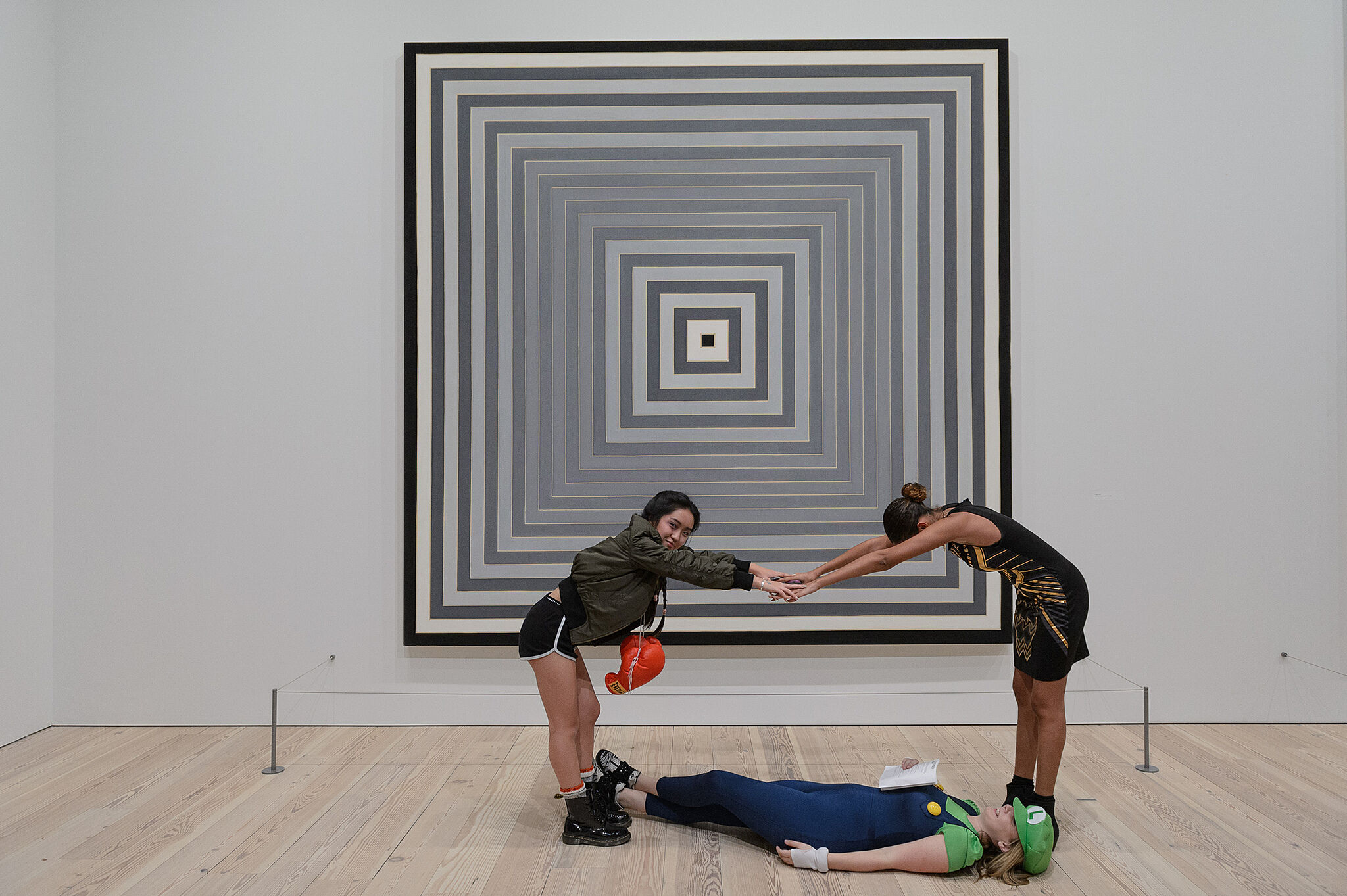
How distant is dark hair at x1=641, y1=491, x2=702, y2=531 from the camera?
8.76ft

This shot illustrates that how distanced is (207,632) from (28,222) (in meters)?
2.00

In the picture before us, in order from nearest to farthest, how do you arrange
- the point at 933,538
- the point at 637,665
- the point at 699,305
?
the point at 933,538, the point at 637,665, the point at 699,305

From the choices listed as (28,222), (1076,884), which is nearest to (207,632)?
(28,222)

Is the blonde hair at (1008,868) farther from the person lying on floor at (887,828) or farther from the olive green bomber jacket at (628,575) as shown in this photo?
the olive green bomber jacket at (628,575)

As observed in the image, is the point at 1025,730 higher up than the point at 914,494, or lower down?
lower down

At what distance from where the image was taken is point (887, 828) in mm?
2445

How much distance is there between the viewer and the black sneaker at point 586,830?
2.60m

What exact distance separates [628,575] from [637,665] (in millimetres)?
307

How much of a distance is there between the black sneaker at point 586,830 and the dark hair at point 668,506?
0.91 meters

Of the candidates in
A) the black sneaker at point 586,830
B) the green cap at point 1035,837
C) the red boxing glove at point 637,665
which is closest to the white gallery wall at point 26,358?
the black sneaker at point 586,830

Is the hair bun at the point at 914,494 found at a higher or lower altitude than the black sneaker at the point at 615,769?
higher

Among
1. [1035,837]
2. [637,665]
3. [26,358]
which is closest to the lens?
[1035,837]

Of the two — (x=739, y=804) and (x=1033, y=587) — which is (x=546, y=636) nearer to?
(x=739, y=804)

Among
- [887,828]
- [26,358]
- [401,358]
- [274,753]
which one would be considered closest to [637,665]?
[887,828]
